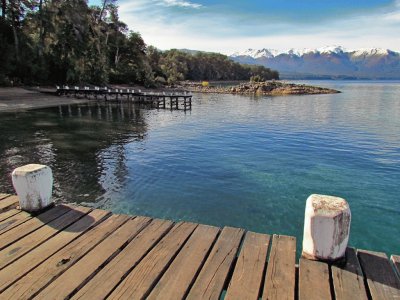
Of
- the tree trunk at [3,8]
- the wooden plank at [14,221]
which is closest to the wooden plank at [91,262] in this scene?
the wooden plank at [14,221]

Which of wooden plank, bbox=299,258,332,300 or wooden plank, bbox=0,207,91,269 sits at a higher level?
wooden plank, bbox=299,258,332,300

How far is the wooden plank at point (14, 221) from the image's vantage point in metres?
5.75

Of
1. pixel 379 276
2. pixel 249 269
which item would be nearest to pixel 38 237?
pixel 249 269

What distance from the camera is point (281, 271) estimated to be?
4.43 m

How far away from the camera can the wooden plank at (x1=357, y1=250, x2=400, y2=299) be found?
398 centimetres

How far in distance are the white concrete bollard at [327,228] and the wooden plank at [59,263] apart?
3.49 m

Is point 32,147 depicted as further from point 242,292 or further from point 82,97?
point 82,97

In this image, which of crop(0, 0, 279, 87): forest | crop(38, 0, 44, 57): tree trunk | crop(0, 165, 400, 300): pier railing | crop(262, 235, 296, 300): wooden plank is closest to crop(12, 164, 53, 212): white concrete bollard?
crop(0, 165, 400, 300): pier railing

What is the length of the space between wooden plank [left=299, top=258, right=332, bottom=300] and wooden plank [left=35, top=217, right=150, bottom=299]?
287 cm

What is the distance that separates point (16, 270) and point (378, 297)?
16.4 feet

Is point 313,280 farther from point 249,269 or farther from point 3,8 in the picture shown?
point 3,8

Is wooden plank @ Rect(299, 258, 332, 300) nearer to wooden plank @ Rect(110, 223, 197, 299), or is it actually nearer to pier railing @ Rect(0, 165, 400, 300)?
pier railing @ Rect(0, 165, 400, 300)

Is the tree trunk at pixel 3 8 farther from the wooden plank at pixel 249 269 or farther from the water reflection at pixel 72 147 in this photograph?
the wooden plank at pixel 249 269

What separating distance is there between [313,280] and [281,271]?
0.44 m
